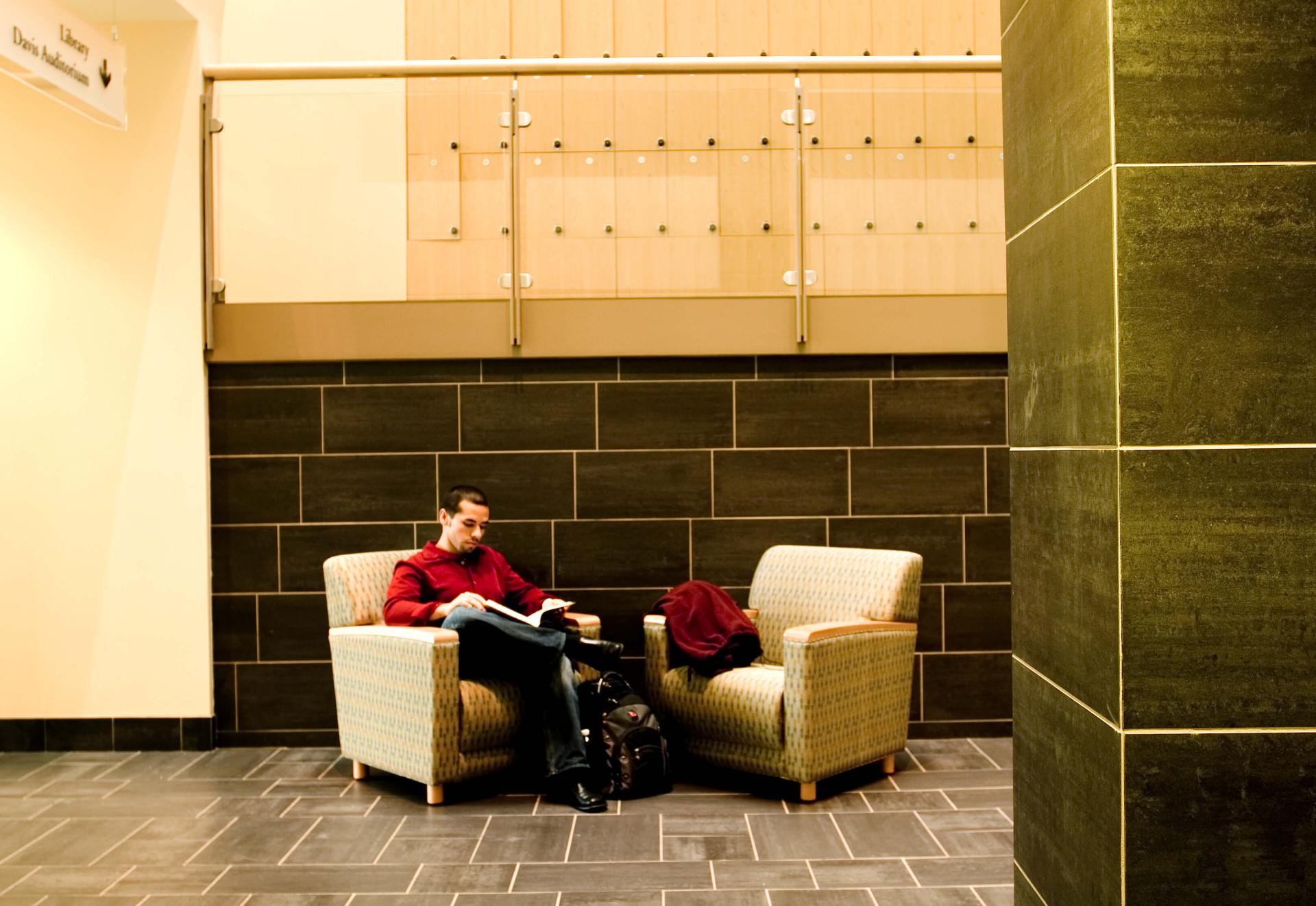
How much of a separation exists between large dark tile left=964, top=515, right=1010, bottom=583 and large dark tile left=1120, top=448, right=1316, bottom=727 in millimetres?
3167

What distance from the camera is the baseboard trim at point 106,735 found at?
4.76 m

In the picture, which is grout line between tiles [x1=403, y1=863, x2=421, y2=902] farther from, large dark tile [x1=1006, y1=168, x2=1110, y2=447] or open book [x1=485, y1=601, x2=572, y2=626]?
large dark tile [x1=1006, y1=168, x2=1110, y2=447]

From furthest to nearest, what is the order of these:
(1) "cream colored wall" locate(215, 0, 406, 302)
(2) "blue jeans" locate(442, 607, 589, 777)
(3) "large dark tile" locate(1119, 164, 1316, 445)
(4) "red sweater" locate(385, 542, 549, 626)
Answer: (1) "cream colored wall" locate(215, 0, 406, 302)
(4) "red sweater" locate(385, 542, 549, 626)
(2) "blue jeans" locate(442, 607, 589, 777)
(3) "large dark tile" locate(1119, 164, 1316, 445)

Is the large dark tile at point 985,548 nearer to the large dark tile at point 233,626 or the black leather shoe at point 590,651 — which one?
the black leather shoe at point 590,651

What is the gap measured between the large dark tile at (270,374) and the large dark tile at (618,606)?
137cm

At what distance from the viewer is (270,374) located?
16.0ft

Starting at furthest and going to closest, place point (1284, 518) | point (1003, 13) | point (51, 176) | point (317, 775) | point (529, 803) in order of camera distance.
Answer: point (51, 176) → point (317, 775) → point (529, 803) → point (1003, 13) → point (1284, 518)

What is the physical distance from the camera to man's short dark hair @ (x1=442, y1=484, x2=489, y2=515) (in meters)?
4.35

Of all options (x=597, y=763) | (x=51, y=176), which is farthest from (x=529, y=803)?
(x=51, y=176)

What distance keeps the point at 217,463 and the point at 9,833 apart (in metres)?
1.68

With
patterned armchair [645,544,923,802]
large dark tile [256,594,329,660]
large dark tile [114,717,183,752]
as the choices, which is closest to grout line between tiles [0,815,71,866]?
large dark tile [114,717,183,752]

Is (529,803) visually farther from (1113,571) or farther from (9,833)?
(1113,571)

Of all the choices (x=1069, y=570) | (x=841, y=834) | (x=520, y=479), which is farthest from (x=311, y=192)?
(x=1069, y=570)

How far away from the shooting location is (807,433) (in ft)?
16.0
